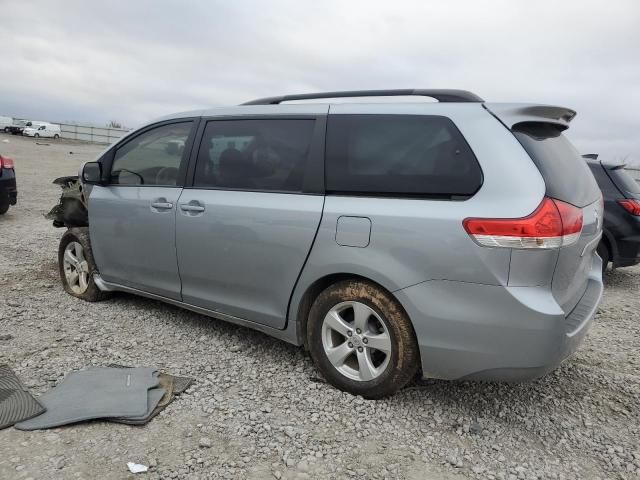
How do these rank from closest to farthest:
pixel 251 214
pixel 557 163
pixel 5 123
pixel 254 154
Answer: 1. pixel 557 163
2. pixel 251 214
3. pixel 254 154
4. pixel 5 123

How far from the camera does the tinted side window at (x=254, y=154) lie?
10.8ft

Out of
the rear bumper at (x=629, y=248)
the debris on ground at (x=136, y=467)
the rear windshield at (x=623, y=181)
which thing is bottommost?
the debris on ground at (x=136, y=467)

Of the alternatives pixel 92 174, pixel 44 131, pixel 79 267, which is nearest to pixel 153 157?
pixel 92 174

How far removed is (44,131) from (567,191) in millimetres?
46326

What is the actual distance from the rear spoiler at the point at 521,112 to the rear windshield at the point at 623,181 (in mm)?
3788

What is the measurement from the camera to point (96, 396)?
2963mm

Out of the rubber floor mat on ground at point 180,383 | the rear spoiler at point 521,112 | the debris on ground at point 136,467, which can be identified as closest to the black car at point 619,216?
the rear spoiler at point 521,112

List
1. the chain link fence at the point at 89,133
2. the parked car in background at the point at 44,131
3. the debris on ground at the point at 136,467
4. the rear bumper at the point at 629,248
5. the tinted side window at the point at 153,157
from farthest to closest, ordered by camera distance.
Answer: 1. the parked car in background at the point at 44,131
2. the chain link fence at the point at 89,133
3. the rear bumper at the point at 629,248
4. the tinted side window at the point at 153,157
5. the debris on ground at the point at 136,467

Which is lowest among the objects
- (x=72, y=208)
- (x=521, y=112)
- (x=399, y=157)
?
(x=72, y=208)

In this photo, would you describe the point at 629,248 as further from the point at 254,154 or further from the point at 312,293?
the point at 254,154

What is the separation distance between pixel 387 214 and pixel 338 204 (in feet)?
1.09

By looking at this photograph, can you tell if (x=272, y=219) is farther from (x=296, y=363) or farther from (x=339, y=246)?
(x=296, y=363)

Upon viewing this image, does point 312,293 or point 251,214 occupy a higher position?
point 251,214

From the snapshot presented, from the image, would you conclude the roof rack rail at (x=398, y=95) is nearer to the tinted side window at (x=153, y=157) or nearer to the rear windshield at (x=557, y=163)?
the rear windshield at (x=557, y=163)
